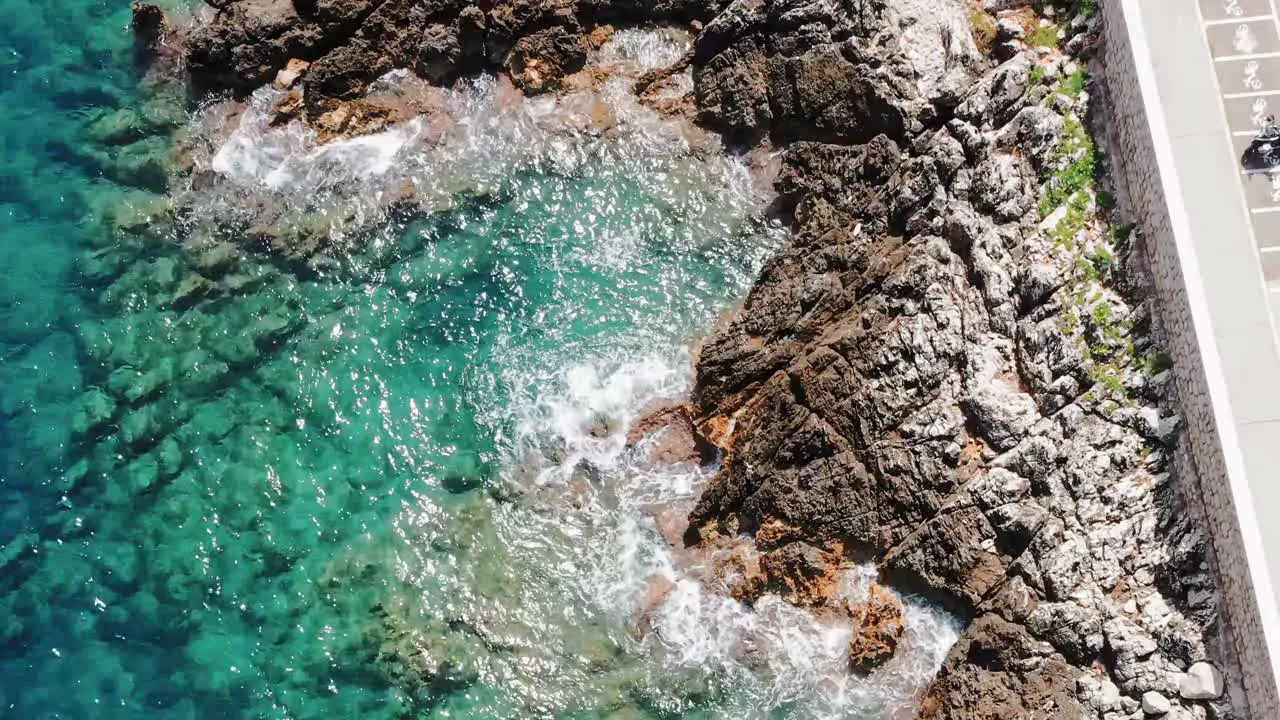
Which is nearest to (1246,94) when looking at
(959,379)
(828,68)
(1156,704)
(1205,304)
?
(1205,304)

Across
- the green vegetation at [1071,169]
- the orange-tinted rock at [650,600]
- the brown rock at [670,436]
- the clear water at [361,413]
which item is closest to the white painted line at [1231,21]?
the green vegetation at [1071,169]

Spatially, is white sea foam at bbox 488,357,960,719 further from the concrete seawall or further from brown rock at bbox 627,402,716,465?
the concrete seawall

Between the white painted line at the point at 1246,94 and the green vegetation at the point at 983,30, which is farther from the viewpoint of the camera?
the green vegetation at the point at 983,30

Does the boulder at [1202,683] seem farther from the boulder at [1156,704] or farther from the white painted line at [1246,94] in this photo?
the white painted line at [1246,94]

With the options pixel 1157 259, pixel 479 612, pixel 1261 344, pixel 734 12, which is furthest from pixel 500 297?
pixel 1261 344

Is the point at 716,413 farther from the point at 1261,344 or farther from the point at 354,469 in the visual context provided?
the point at 1261,344

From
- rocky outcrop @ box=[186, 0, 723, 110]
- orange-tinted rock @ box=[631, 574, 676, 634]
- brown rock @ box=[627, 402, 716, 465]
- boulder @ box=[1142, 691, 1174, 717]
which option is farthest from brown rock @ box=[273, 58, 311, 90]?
boulder @ box=[1142, 691, 1174, 717]

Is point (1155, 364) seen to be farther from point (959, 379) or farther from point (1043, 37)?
point (1043, 37)
